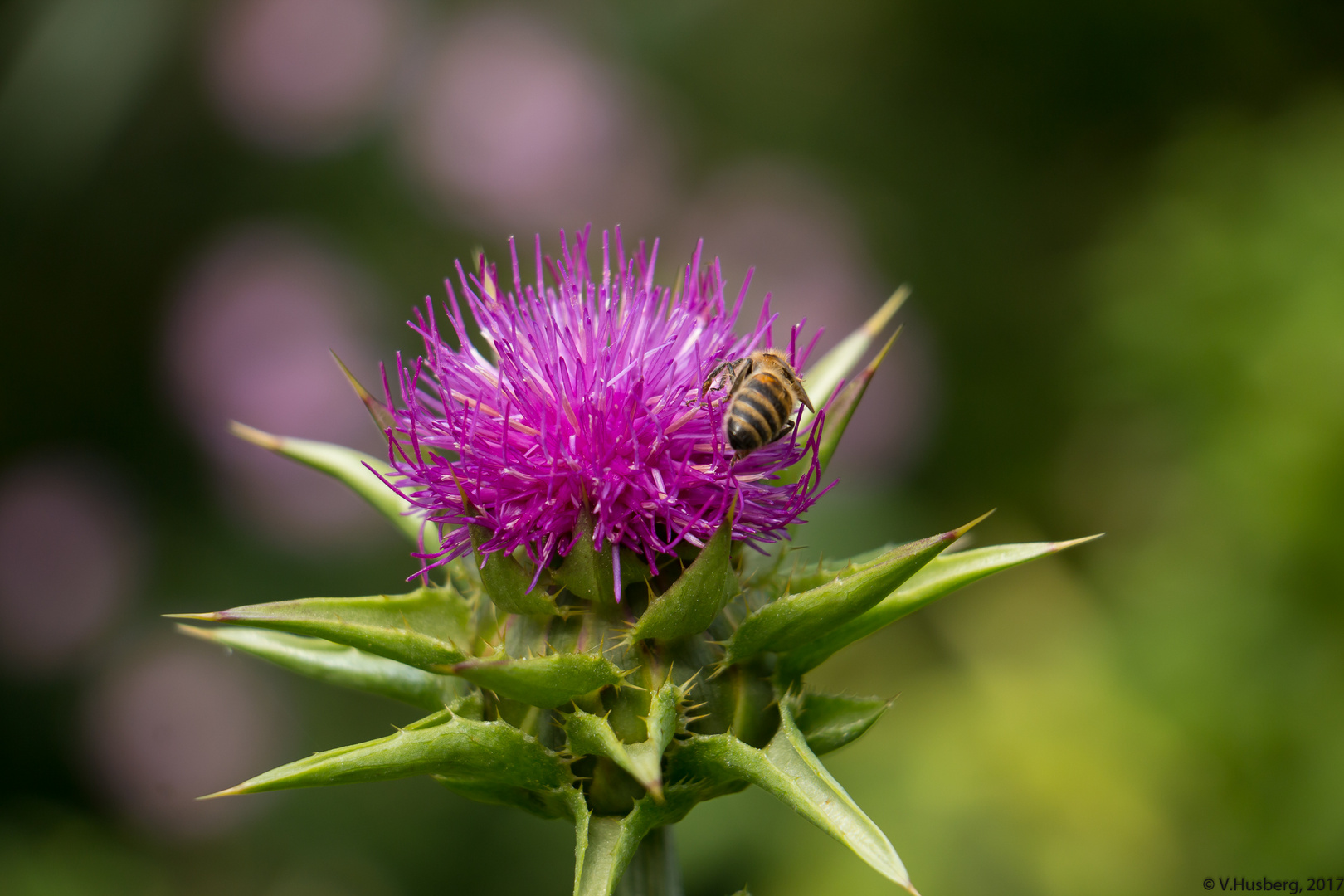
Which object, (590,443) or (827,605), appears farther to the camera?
(590,443)

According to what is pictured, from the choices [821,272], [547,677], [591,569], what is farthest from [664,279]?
[547,677]

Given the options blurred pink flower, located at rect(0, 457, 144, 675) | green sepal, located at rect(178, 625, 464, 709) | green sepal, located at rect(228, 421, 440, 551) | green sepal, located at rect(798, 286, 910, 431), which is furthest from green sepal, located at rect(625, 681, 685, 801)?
blurred pink flower, located at rect(0, 457, 144, 675)

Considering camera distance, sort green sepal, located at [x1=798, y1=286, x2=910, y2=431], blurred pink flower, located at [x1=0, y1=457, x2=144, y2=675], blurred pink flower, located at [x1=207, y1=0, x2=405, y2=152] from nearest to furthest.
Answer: green sepal, located at [x1=798, y1=286, x2=910, y2=431], blurred pink flower, located at [x1=0, y1=457, x2=144, y2=675], blurred pink flower, located at [x1=207, y1=0, x2=405, y2=152]

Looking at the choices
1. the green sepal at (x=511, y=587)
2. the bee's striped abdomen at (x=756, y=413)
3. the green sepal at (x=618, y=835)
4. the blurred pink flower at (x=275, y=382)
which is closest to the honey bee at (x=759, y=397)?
the bee's striped abdomen at (x=756, y=413)

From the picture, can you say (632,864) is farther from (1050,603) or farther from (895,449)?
(895,449)

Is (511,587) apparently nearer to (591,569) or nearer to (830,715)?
(591,569)

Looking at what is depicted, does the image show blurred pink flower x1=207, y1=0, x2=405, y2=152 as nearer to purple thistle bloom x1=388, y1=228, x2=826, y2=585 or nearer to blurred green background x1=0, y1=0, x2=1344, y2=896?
blurred green background x1=0, y1=0, x2=1344, y2=896
